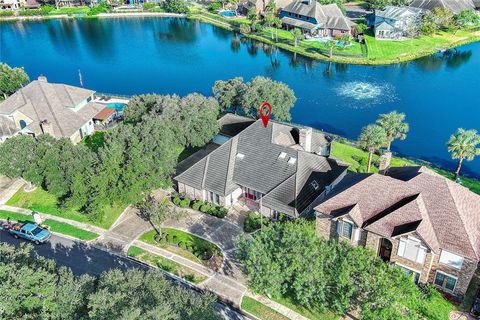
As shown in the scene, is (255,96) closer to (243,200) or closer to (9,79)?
(243,200)

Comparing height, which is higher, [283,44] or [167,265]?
[283,44]

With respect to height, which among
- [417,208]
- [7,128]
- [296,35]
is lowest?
[7,128]

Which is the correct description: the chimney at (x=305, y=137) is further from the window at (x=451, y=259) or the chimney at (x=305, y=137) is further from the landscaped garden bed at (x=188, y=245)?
the window at (x=451, y=259)

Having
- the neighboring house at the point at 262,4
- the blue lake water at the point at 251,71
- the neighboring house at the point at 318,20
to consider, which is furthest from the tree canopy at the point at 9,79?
the neighboring house at the point at 262,4

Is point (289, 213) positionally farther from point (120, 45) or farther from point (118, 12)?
point (118, 12)

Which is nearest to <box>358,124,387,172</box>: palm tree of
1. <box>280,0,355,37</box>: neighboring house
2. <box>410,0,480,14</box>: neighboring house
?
<box>280,0,355,37</box>: neighboring house

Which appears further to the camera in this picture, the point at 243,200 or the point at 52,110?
the point at 52,110

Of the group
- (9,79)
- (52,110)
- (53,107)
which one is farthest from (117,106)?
(9,79)
